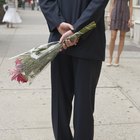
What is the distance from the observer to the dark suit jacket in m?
3.07

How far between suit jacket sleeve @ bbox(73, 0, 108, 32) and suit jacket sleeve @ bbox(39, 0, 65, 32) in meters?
0.16

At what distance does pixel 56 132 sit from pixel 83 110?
39 centimetres

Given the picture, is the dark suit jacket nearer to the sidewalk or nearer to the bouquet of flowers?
the bouquet of flowers

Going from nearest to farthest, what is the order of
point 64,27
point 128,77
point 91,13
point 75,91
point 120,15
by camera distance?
point 91,13, point 64,27, point 75,91, point 128,77, point 120,15

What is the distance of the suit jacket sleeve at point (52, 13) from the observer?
3.14 m

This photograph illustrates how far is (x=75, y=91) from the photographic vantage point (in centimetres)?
333

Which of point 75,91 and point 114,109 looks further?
point 114,109

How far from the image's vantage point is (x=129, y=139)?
413cm

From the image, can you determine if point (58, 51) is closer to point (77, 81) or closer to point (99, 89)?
point (77, 81)

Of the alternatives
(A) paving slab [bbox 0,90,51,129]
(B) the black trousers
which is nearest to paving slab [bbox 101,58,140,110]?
(A) paving slab [bbox 0,90,51,129]

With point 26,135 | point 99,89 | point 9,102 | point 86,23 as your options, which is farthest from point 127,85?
point 86,23

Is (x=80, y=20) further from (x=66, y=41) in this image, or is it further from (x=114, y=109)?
(x=114, y=109)

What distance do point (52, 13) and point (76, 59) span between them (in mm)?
413

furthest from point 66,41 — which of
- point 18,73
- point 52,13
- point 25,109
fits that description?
point 25,109
